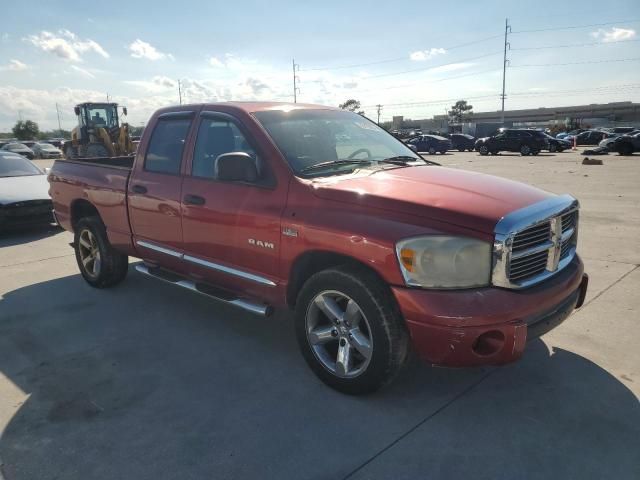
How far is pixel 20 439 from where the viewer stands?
9.30 ft

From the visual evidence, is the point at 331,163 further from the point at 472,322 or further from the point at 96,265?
the point at 96,265

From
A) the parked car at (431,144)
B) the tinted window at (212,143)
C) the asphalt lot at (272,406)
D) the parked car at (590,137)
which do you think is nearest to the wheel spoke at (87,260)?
the asphalt lot at (272,406)

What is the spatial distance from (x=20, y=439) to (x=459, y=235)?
8.98 feet

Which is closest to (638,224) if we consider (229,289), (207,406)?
(229,289)

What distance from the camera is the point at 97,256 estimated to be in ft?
17.9

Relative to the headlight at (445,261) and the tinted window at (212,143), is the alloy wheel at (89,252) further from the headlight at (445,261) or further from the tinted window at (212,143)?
the headlight at (445,261)

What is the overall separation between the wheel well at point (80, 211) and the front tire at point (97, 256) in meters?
0.15

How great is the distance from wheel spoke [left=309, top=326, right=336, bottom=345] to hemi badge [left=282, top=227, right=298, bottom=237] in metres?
0.65

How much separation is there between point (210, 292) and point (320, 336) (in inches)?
45.8

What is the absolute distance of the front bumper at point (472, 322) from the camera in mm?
2643

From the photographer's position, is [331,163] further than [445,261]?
Yes

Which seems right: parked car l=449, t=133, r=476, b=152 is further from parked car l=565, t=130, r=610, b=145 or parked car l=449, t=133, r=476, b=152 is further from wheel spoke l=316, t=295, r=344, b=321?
wheel spoke l=316, t=295, r=344, b=321

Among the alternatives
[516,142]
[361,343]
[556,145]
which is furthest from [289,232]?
[556,145]

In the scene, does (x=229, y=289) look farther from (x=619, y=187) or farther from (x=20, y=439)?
(x=619, y=187)
